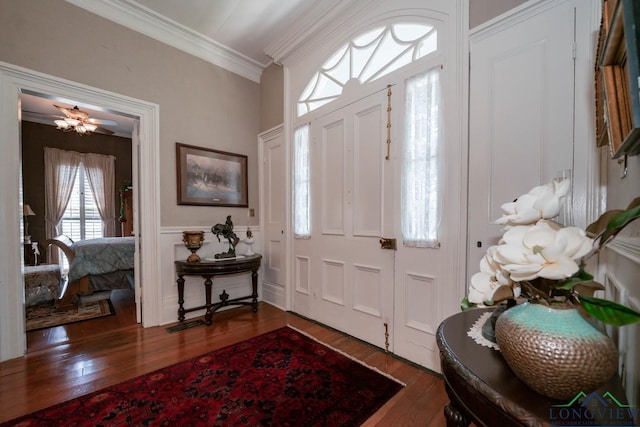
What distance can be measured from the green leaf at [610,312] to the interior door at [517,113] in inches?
45.7

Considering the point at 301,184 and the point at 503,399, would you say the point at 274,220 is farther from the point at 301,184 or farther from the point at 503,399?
the point at 503,399

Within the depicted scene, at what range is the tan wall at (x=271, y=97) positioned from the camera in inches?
129

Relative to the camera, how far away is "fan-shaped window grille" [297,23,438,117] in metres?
2.02

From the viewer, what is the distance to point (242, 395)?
1.66 meters

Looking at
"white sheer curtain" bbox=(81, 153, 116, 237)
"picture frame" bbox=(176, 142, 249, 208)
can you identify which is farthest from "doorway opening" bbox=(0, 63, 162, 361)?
"white sheer curtain" bbox=(81, 153, 116, 237)

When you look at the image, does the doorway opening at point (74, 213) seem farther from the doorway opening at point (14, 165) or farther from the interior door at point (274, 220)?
the interior door at point (274, 220)

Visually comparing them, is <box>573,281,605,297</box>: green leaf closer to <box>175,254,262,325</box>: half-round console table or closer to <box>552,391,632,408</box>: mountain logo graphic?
<box>552,391,632,408</box>: mountain logo graphic

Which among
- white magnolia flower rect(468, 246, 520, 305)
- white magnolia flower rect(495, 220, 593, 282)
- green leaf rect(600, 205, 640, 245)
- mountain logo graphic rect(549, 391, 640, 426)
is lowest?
mountain logo graphic rect(549, 391, 640, 426)

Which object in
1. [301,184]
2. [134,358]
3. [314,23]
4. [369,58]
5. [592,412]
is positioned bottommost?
[134,358]

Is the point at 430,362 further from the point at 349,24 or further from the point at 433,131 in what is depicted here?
the point at 349,24

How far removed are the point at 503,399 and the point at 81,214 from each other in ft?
24.8

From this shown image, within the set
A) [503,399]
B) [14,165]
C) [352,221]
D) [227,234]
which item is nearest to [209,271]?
[227,234]

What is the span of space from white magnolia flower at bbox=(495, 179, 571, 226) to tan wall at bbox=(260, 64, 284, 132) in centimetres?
298

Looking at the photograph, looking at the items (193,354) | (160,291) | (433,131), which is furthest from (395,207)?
(160,291)
